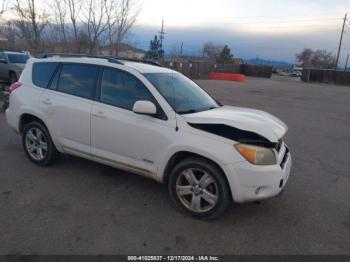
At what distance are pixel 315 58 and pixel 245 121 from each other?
10433cm

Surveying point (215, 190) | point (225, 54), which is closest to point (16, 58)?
point (215, 190)

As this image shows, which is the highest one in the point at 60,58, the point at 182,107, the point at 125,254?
the point at 60,58

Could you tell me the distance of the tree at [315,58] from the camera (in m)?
92.5

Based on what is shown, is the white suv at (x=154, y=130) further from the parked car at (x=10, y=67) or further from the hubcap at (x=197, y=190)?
the parked car at (x=10, y=67)

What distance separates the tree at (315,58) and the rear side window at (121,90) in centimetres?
9760

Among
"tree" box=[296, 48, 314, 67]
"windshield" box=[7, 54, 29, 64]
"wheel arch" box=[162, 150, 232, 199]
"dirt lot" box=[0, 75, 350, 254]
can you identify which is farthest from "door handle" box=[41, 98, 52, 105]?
"tree" box=[296, 48, 314, 67]

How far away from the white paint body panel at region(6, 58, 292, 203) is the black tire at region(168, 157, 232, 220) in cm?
10

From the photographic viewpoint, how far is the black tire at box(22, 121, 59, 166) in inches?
190

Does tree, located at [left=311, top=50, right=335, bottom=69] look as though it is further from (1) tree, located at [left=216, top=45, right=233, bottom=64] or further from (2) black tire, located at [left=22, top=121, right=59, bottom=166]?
(2) black tire, located at [left=22, top=121, right=59, bottom=166]

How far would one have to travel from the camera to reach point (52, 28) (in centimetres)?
2814

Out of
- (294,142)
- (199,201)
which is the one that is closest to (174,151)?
(199,201)

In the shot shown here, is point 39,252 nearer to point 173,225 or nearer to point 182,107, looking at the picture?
point 173,225

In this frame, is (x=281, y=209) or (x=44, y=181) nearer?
(x=281, y=209)

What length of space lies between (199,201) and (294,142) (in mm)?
4791
